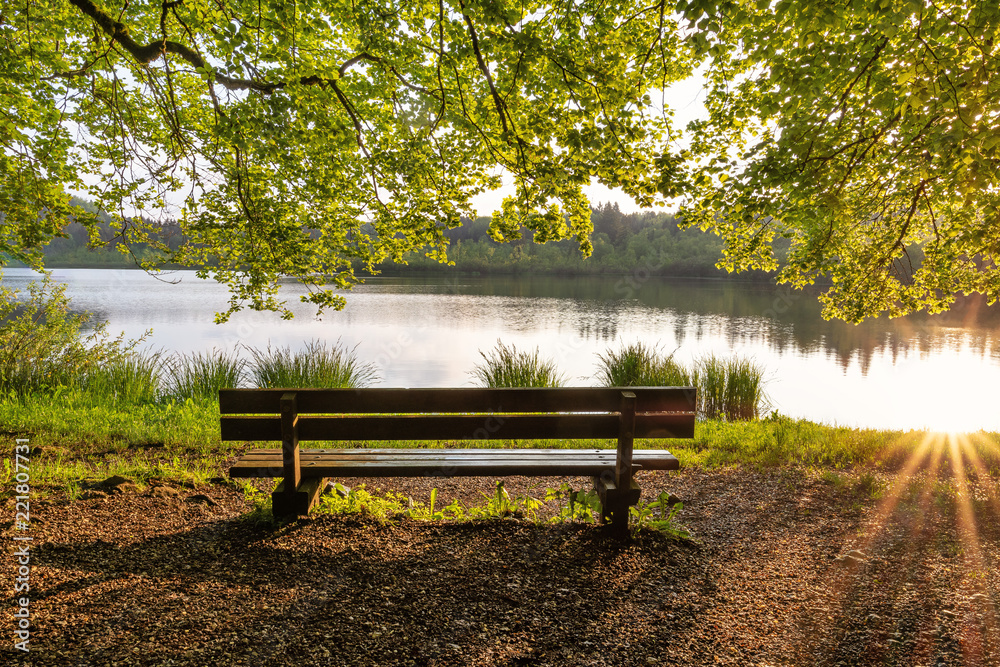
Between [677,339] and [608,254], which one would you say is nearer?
[677,339]

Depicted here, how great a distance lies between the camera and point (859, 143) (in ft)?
16.7

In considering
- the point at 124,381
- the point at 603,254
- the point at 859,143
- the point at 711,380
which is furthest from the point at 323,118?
the point at 603,254

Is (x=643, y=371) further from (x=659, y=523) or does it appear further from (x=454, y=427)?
(x=454, y=427)

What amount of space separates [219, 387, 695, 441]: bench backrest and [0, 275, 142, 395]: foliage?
789 cm

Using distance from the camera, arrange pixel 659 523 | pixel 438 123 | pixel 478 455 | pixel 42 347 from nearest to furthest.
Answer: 1. pixel 659 523
2. pixel 478 455
3. pixel 438 123
4. pixel 42 347

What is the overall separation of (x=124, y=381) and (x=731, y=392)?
11.9 meters

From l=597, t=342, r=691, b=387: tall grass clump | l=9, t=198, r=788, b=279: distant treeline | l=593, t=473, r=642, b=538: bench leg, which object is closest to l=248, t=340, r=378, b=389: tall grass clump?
l=597, t=342, r=691, b=387: tall grass clump

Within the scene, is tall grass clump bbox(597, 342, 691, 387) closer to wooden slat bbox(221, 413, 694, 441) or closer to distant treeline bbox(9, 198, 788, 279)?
wooden slat bbox(221, 413, 694, 441)

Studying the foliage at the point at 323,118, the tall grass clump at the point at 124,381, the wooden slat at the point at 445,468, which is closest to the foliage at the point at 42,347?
the tall grass clump at the point at 124,381

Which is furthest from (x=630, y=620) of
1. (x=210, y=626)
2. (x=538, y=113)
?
(x=538, y=113)

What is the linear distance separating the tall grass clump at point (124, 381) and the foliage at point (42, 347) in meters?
0.14

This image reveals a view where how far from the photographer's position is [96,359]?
9430mm

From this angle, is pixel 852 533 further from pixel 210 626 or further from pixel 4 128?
pixel 4 128

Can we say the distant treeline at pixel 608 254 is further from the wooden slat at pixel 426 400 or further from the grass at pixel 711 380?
the wooden slat at pixel 426 400
